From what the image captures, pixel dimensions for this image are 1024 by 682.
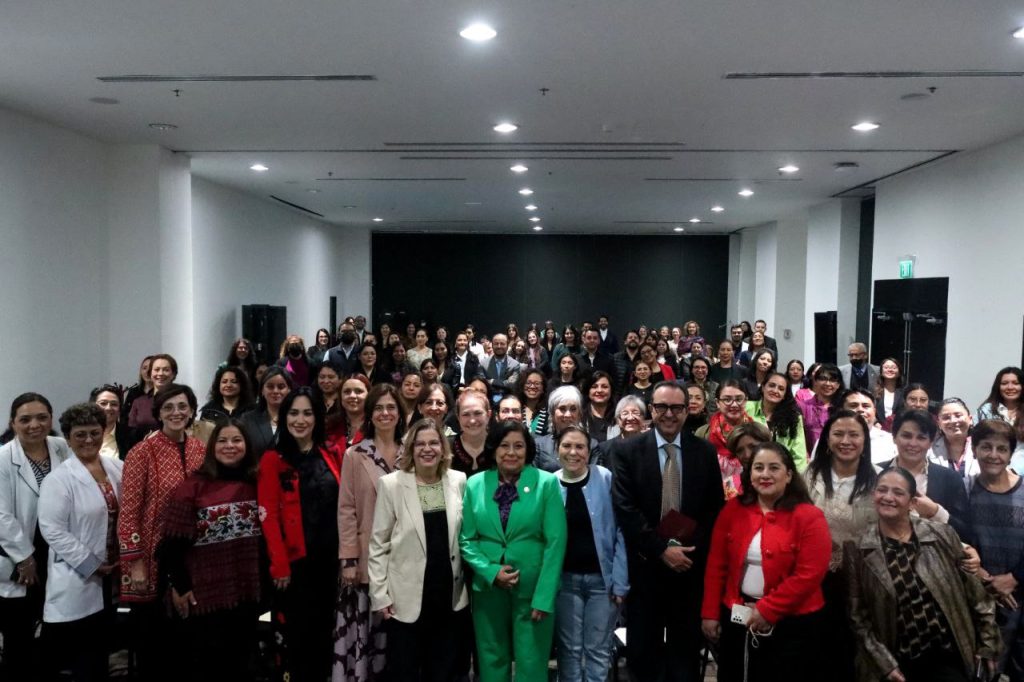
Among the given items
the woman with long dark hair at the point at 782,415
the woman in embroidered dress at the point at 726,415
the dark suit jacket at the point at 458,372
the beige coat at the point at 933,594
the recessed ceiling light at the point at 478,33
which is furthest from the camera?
the dark suit jacket at the point at 458,372

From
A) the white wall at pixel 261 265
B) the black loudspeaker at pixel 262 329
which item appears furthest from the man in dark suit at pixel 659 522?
the black loudspeaker at pixel 262 329

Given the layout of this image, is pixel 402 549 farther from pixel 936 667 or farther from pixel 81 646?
pixel 936 667

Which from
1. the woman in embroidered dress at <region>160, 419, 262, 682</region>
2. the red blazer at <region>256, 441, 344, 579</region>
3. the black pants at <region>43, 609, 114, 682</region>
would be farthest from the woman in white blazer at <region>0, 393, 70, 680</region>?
the red blazer at <region>256, 441, 344, 579</region>

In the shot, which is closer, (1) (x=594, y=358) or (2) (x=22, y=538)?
(2) (x=22, y=538)

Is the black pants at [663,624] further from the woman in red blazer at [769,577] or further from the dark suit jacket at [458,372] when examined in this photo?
the dark suit jacket at [458,372]

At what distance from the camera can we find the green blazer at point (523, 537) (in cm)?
350

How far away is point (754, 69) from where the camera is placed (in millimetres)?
5590

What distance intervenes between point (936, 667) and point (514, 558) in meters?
1.74

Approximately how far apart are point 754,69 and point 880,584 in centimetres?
369

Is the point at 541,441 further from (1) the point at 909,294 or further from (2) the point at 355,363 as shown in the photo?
(1) the point at 909,294

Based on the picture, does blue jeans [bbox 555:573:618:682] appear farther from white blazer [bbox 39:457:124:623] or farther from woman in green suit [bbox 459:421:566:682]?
white blazer [bbox 39:457:124:623]

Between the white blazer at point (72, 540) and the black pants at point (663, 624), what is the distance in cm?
247

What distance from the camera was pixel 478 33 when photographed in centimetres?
491

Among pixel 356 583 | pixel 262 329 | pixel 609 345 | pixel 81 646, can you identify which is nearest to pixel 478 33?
pixel 356 583
